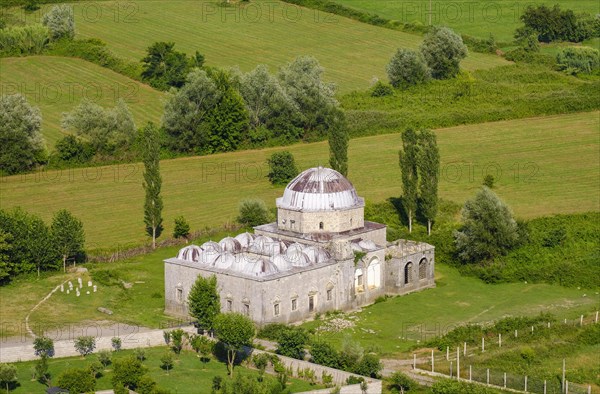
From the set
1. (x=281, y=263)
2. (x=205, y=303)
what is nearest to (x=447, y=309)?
(x=281, y=263)

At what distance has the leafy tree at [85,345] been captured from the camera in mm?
95125

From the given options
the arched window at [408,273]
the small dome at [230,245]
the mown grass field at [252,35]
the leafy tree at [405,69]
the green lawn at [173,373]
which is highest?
the mown grass field at [252,35]

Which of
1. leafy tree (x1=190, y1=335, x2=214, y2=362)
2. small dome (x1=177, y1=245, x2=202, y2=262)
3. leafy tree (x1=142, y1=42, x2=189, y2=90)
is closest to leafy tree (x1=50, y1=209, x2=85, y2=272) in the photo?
small dome (x1=177, y1=245, x2=202, y2=262)

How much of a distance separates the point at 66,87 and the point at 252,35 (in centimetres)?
2995

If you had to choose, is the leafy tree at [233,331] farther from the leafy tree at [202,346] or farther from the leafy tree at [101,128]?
the leafy tree at [101,128]

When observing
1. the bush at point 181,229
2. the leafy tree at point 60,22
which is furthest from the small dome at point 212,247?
the leafy tree at point 60,22

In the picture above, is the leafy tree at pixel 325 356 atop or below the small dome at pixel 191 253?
below

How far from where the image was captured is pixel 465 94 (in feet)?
544

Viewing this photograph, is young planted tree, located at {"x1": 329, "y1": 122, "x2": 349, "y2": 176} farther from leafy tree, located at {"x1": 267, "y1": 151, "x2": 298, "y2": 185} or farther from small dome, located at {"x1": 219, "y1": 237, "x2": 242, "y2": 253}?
small dome, located at {"x1": 219, "y1": 237, "x2": 242, "y2": 253}

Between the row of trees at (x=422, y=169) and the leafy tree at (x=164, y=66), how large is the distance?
4823cm

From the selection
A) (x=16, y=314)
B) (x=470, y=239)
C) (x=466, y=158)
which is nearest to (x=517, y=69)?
(x=466, y=158)

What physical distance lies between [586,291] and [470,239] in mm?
10183

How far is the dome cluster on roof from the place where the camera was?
338 feet

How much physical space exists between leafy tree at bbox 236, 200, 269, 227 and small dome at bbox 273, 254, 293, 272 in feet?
67.1
